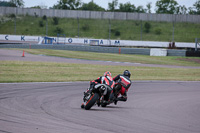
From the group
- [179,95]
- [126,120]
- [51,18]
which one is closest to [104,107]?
[126,120]

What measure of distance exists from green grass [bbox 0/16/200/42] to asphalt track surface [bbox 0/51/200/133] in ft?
132

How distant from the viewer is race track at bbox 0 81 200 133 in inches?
258

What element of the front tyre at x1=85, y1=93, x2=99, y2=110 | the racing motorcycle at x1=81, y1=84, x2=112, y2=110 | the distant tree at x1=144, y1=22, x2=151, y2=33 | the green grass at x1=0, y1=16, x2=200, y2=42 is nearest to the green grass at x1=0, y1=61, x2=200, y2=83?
the racing motorcycle at x1=81, y1=84, x2=112, y2=110

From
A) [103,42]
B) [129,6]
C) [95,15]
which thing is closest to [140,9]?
[129,6]

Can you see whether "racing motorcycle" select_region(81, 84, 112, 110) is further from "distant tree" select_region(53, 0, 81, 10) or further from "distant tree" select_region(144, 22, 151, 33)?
"distant tree" select_region(53, 0, 81, 10)

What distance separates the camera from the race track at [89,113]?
6547 mm

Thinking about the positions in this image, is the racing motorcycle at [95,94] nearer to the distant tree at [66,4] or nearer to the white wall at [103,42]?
the white wall at [103,42]

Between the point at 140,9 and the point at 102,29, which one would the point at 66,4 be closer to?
the point at 140,9

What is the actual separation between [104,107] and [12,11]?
2041 inches

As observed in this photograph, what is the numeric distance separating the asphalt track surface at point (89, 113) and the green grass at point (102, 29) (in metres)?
40.3

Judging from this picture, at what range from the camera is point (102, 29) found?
179 feet

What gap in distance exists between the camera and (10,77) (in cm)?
1611

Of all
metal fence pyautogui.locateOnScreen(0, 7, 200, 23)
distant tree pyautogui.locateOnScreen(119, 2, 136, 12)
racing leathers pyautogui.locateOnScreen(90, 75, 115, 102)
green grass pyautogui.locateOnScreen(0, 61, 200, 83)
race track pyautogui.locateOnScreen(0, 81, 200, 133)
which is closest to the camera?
race track pyautogui.locateOnScreen(0, 81, 200, 133)

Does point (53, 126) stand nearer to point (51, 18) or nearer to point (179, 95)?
point (179, 95)
